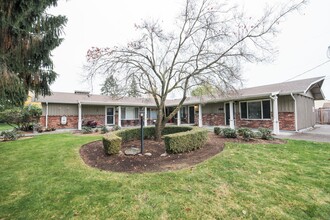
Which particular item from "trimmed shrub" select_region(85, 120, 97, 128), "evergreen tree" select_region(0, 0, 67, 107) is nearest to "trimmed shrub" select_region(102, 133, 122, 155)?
"evergreen tree" select_region(0, 0, 67, 107)

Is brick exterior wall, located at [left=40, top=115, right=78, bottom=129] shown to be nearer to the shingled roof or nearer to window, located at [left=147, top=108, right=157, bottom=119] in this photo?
the shingled roof

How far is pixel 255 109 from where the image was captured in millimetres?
12930

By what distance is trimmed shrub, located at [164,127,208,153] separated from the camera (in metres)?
6.37

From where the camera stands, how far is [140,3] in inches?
352

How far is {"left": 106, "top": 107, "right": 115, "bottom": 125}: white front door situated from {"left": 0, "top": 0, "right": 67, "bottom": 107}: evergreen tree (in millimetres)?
12737

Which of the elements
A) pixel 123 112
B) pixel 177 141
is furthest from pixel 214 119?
pixel 177 141

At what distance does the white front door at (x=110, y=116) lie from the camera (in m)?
18.0

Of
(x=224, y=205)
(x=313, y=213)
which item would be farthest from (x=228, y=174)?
(x=313, y=213)

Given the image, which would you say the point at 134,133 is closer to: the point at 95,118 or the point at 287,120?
the point at 95,118

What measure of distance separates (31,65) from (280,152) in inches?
346

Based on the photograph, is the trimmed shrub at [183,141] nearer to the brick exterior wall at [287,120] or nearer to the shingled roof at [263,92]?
the shingled roof at [263,92]

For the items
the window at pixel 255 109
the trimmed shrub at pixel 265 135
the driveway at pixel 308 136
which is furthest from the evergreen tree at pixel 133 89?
the window at pixel 255 109

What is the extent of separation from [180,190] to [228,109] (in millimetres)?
12487

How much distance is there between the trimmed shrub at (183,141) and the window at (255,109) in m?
7.69
